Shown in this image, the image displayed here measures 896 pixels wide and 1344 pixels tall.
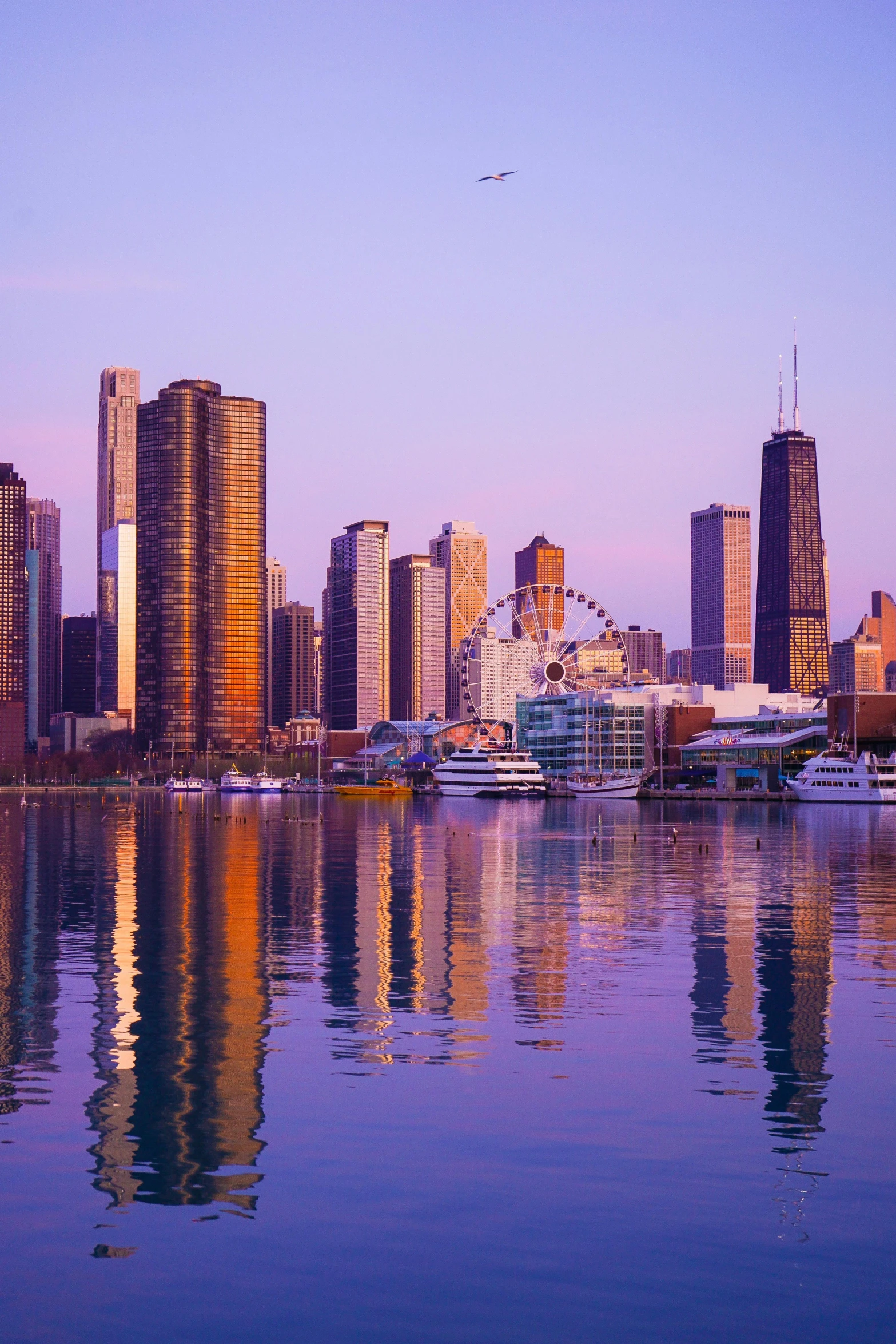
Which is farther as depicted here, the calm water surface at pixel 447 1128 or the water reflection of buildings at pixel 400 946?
the water reflection of buildings at pixel 400 946

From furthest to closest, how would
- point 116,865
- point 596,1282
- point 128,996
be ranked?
point 116,865 → point 128,996 → point 596,1282

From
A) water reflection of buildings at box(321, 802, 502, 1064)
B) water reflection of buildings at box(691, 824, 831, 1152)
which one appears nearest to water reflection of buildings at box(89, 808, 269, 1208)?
water reflection of buildings at box(321, 802, 502, 1064)

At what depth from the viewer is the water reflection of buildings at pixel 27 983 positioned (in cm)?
3125

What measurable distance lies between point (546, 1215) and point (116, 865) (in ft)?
261

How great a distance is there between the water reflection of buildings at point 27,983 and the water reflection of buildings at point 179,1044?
1.47 metres

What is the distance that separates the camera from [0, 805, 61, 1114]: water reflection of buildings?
103 ft

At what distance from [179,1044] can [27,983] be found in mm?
11668

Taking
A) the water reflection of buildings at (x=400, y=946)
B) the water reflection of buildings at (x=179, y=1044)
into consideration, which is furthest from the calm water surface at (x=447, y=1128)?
the water reflection of buildings at (x=400, y=946)

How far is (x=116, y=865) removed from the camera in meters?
97.6

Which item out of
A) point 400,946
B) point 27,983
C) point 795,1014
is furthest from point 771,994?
point 27,983

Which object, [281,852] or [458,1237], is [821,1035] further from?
[281,852]

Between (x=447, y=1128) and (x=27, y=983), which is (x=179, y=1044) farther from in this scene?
(x=27, y=983)

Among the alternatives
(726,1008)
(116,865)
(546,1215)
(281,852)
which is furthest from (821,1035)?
(281,852)

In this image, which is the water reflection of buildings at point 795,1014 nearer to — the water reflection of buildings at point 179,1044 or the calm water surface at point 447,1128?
the calm water surface at point 447,1128
